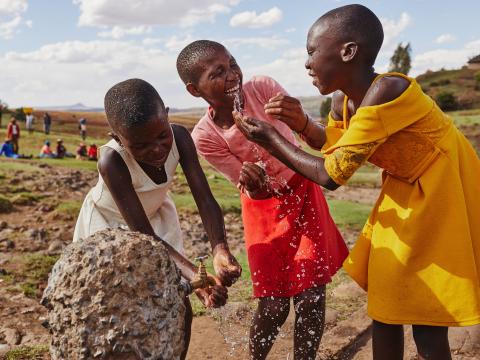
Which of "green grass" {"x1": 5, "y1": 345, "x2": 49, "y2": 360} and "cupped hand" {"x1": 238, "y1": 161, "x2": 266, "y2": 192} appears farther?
"green grass" {"x1": 5, "y1": 345, "x2": 49, "y2": 360}

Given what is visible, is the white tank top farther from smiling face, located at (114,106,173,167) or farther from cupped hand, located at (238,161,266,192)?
cupped hand, located at (238,161,266,192)

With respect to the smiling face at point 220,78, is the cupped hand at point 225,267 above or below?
below

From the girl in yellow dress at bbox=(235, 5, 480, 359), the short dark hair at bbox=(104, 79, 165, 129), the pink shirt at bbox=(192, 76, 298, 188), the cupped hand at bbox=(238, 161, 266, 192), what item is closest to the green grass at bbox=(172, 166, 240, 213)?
the pink shirt at bbox=(192, 76, 298, 188)

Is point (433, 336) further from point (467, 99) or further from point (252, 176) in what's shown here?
point (467, 99)

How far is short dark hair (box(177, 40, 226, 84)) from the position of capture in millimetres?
2934

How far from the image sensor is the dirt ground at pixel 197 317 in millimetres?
3564

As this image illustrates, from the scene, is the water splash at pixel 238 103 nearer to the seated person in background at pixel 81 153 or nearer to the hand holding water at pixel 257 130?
the hand holding water at pixel 257 130

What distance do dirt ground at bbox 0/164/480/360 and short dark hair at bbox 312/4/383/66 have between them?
1978mm

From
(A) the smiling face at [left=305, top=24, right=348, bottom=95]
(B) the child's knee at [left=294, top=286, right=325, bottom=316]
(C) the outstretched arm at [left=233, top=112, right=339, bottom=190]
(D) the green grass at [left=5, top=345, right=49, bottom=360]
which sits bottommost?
(D) the green grass at [left=5, top=345, right=49, bottom=360]

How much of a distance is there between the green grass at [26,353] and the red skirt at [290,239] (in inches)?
50.6

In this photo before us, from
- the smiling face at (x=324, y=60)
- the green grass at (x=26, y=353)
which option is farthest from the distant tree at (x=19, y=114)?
the smiling face at (x=324, y=60)

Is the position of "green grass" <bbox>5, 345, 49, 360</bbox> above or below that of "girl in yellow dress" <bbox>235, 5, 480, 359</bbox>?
below

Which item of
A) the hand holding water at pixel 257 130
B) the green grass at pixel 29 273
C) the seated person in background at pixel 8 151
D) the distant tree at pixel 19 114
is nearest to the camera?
the hand holding water at pixel 257 130

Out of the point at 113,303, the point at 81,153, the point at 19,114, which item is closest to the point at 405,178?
the point at 113,303
